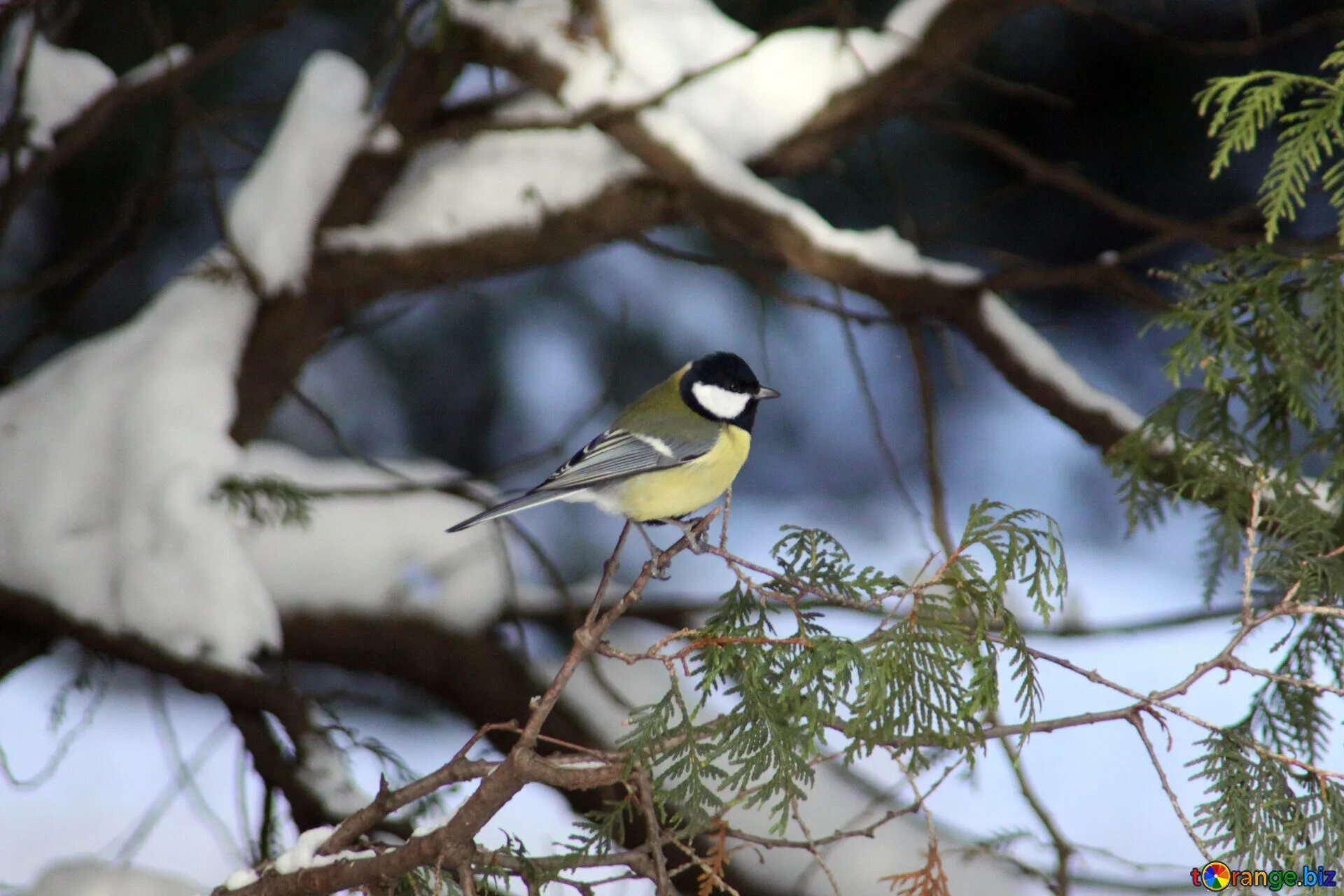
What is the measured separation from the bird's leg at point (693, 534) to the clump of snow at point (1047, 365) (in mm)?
579

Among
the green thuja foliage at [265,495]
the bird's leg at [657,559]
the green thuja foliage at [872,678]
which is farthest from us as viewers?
the green thuja foliage at [265,495]

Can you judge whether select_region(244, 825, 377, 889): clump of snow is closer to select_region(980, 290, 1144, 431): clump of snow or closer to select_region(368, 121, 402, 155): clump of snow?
select_region(980, 290, 1144, 431): clump of snow

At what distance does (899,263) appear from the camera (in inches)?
54.1

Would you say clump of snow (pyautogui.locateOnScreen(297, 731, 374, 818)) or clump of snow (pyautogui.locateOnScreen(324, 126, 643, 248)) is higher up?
clump of snow (pyautogui.locateOnScreen(324, 126, 643, 248))

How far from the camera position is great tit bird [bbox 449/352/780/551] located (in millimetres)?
940

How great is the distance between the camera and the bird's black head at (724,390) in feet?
3.14

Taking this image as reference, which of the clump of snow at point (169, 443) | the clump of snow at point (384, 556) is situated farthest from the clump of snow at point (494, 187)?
the clump of snow at point (384, 556)

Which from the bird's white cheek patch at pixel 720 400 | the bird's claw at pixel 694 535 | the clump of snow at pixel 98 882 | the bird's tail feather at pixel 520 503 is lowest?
the clump of snow at pixel 98 882

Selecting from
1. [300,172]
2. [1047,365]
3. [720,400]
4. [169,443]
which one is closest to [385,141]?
[300,172]

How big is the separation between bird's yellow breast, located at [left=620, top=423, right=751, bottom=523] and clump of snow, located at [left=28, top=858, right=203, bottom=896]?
778 mm

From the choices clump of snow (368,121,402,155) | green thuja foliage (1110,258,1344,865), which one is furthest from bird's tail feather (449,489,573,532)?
clump of snow (368,121,402,155)

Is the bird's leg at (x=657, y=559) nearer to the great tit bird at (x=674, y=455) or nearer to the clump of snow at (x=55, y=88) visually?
the great tit bird at (x=674, y=455)

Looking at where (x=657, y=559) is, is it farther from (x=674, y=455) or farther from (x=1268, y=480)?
(x=1268, y=480)

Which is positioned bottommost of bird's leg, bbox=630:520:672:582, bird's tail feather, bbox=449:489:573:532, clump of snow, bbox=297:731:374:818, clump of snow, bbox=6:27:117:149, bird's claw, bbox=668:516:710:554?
clump of snow, bbox=297:731:374:818
